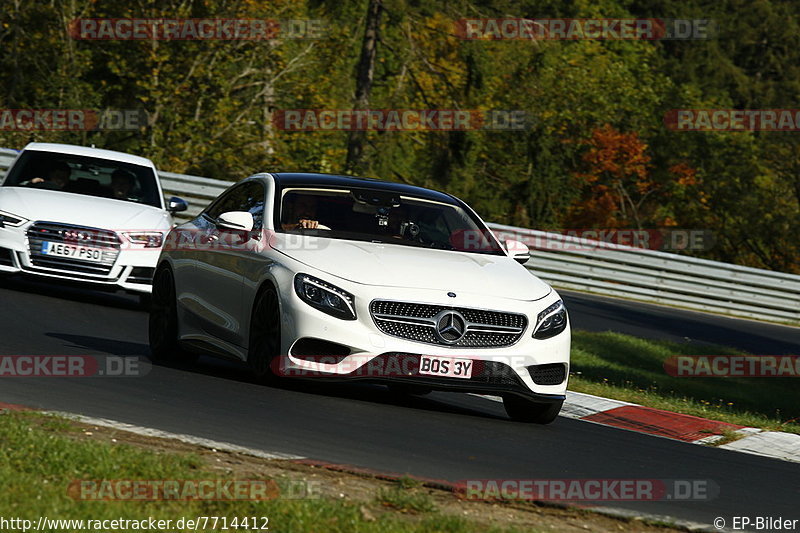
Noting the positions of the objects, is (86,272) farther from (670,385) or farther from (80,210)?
(670,385)

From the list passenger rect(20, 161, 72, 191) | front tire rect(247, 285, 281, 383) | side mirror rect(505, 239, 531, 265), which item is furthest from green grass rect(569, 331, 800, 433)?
passenger rect(20, 161, 72, 191)

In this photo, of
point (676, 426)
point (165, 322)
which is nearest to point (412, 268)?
point (165, 322)

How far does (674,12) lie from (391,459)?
66.8 metres

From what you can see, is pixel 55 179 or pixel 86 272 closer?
pixel 86 272

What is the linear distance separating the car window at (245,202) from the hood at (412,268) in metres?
0.56

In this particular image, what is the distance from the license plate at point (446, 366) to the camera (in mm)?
8594

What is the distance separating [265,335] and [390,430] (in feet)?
4.21

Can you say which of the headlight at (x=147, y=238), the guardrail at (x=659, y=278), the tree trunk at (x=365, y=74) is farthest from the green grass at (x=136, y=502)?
the tree trunk at (x=365, y=74)

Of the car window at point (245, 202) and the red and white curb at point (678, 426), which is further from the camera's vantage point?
the red and white curb at point (678, 426)

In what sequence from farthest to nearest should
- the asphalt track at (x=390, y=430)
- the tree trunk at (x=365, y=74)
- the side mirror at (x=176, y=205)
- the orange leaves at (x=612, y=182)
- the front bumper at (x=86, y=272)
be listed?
the orange leaves at (x=612, y=182) → the tree trunk at (x=365, y=74) → the side mirror at (x=176, y=205) → the front bumper at (x=86, y=272) → the asphalt track at (x=390, y=430)

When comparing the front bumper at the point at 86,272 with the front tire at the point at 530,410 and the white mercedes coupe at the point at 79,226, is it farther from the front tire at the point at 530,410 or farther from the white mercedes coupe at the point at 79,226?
the front tire at the point at 530,410

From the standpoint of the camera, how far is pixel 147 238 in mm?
14562

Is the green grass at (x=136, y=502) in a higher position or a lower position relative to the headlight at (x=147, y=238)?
higher

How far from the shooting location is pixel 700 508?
6.77 meters
